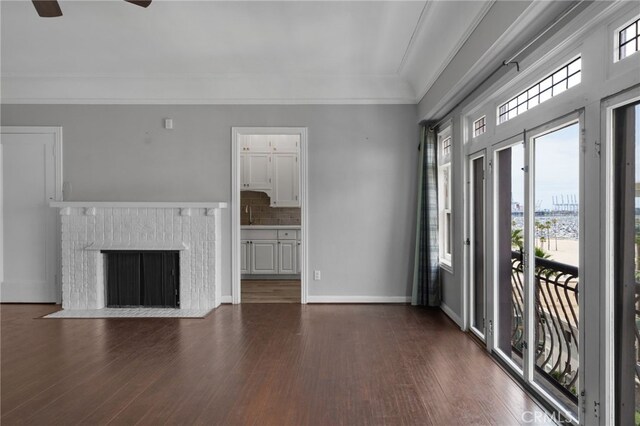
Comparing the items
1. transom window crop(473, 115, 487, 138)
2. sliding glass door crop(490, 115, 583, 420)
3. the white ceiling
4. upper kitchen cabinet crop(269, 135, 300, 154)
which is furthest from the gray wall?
sliding glass door crop(490, 115, 583, 420)

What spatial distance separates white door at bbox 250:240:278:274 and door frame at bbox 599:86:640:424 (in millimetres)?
5294

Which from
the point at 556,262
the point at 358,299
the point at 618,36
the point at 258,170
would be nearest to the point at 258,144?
the point at 258,170

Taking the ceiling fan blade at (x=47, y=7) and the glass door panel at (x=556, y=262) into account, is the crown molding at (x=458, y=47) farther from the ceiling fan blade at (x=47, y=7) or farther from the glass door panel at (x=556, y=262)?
the ceiling fan blade at (x=47, y=7)

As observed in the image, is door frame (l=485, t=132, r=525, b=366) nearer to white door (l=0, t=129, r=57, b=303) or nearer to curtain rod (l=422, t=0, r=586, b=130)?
curtain rod (l=422, t=0, r=586, b=130)

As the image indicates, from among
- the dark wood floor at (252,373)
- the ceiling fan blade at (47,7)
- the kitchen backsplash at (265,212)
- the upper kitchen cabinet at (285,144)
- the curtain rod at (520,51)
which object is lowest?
the dark wood floor at (252,373)

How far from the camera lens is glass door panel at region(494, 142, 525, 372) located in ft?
9.30

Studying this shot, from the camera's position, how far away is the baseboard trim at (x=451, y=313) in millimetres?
4023

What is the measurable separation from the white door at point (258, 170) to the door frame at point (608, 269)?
5552mm

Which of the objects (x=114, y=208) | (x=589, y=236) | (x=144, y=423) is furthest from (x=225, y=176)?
(x=589, y=236)

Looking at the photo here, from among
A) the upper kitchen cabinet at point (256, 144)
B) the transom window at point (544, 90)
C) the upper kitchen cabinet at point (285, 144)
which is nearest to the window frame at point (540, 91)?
the transom window at point (544, 90)

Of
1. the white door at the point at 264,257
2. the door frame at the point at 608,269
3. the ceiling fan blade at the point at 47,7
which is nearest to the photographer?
the door frame at the point at 608,269

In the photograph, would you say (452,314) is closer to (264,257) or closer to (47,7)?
(264,257)

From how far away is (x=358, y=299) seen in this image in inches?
200

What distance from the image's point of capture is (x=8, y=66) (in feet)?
15.2
